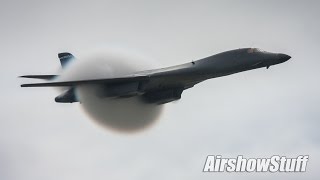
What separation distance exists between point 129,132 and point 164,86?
9.84m

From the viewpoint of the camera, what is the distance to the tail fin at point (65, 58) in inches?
2687

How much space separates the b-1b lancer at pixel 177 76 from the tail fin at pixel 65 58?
1245cm

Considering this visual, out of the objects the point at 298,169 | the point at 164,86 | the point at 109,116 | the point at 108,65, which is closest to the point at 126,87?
the point at 164,86

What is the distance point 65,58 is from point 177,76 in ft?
71.1

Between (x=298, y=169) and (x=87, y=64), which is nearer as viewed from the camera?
(x=298, y=169)

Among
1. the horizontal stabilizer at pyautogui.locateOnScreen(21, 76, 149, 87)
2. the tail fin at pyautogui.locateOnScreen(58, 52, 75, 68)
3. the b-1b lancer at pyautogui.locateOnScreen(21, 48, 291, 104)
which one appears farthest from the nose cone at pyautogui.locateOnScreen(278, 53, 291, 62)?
the tail fin at pyautogui.locateOnScreen(58, 52, 75, 68)

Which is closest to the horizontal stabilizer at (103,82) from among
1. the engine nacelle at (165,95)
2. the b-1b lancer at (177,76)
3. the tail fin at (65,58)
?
the b-1b lancer at (177,76)

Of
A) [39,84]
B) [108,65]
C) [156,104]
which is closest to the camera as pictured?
[39,84]

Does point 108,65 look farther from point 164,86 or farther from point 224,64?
point 224,64

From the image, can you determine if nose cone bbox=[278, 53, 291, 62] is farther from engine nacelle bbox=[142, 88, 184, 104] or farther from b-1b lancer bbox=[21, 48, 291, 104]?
engine nacelle bbox=[142, 88, 184, 104]

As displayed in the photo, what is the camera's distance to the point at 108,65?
6406cm

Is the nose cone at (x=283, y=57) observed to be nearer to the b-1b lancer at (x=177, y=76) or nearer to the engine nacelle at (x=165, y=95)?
the b-1b lancer at (x=177, y=76)

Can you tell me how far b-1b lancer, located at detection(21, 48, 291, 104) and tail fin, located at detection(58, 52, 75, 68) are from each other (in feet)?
40.9

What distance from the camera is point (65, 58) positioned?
68562 mm
